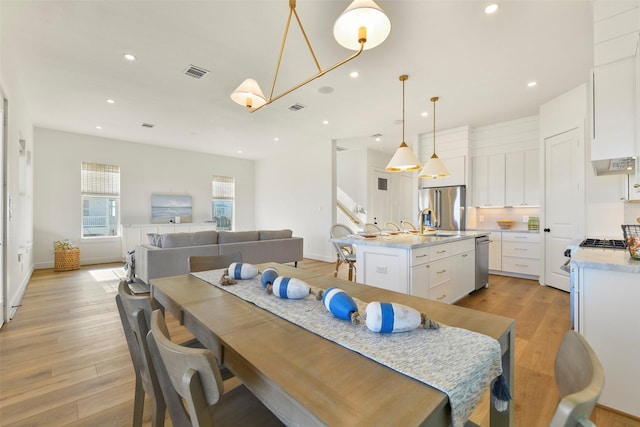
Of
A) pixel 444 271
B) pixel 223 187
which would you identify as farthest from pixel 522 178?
pixel 223 187

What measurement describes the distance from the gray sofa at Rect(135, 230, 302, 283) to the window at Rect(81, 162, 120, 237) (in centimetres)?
295

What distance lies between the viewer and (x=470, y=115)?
4934 mm

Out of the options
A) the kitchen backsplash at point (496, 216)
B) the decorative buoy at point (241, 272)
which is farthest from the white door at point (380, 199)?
the decorative buoy at point (241, 272)

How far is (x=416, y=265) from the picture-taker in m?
2.72

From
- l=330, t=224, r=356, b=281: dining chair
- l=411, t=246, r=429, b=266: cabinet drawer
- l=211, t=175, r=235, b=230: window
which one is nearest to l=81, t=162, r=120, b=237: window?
l=211, t=175, r=235, b=230: window

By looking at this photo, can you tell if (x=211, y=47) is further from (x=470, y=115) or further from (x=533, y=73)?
(x=470, y=115)

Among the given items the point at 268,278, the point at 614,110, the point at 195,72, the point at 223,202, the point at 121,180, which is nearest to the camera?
the point at 268,278

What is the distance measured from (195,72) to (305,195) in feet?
14.0

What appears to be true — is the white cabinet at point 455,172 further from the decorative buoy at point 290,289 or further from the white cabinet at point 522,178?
the decorative buoy at point 290,289

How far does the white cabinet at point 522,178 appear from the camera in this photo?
4.96 meters

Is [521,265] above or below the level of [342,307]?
below

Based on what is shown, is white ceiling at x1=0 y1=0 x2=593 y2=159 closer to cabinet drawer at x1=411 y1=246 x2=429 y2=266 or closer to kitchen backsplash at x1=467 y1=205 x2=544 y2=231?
kitchen backsplash at x1=467 y1=205 x2=544 y2=231

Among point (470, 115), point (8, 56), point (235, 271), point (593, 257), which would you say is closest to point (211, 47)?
point (8, 56)

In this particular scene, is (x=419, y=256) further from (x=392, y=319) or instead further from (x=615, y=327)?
(x=392, y=319)
